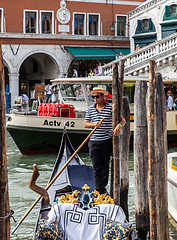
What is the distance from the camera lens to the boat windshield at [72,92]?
10547 millimetres

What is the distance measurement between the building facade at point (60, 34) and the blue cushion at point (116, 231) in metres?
15.3

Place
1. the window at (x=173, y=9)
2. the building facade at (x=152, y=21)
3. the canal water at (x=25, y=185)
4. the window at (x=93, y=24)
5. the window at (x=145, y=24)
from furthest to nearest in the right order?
the window at (x=93, y=24), the window at (x=145, y=24), the building facade at (x=152, y=21), the window at (x=173, y=9), the canal water at (x=25, y=185)

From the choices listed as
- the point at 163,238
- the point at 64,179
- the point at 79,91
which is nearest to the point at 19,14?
A: the point at 79,91

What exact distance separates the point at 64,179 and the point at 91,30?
15.3 meters

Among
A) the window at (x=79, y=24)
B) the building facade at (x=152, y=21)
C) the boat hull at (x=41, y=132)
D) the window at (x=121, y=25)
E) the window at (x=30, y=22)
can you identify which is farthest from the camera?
the window at (x=121, y=25)

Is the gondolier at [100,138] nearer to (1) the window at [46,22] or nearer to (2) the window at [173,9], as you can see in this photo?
A: (2) the window at [173,9]

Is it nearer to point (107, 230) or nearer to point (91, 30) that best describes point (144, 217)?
point (107, 230)

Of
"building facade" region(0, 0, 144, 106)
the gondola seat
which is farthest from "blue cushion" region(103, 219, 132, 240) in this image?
"building facade" region(0, 0, 144, 106)

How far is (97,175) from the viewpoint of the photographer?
A: 473cm

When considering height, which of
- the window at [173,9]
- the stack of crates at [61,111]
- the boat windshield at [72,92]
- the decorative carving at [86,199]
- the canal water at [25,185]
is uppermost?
the window at [173,9]

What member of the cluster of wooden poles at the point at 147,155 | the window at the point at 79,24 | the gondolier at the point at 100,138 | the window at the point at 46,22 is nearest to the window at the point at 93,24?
the window at the point at 79,24

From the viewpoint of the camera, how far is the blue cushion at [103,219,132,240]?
336 cm

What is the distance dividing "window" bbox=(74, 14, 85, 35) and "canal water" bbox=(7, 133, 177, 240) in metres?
8.84

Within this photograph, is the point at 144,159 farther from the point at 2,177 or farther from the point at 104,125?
the point at 2,177
